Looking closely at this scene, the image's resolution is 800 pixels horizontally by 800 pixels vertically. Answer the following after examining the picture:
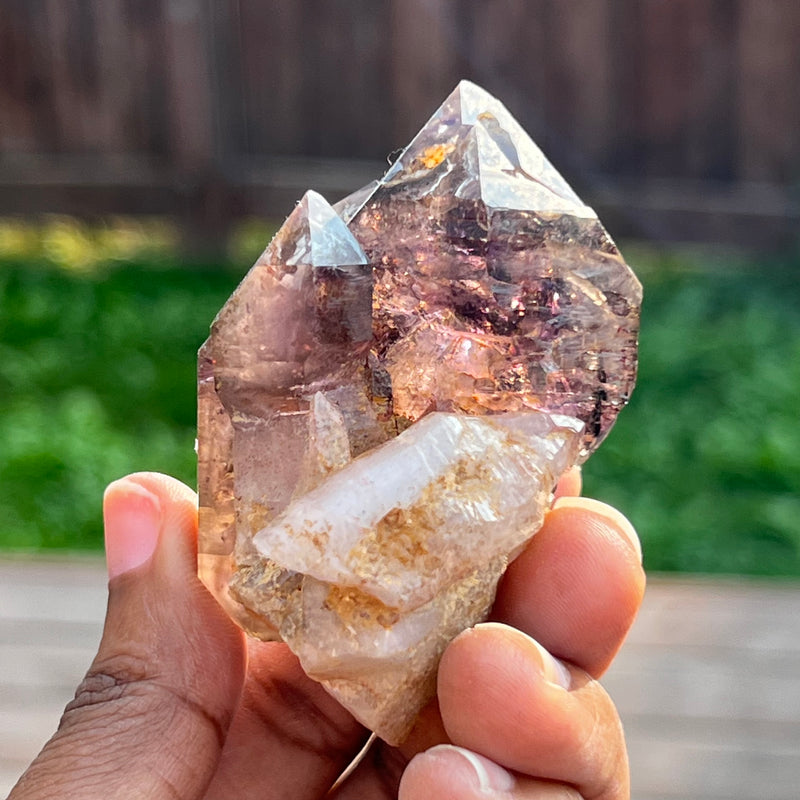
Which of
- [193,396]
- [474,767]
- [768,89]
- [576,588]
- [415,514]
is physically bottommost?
[193,396]

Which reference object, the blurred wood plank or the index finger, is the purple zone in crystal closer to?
the index finger

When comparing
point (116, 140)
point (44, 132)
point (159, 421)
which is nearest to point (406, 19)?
point (116, 140)

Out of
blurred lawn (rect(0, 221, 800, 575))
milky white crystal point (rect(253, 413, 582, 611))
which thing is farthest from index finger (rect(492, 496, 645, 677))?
blurred lawn (rect(0, 221, 800, 575))

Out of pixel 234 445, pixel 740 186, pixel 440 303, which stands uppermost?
pixel 440 303

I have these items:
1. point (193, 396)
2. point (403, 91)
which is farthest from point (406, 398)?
point (403, 91)

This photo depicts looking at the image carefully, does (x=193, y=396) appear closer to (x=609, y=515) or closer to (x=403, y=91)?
(x=403, y=91)

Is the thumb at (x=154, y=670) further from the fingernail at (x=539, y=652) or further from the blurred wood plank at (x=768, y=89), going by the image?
the blurred wood plank at (x=768, y=89)

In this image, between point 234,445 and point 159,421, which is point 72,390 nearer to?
point 159,421
